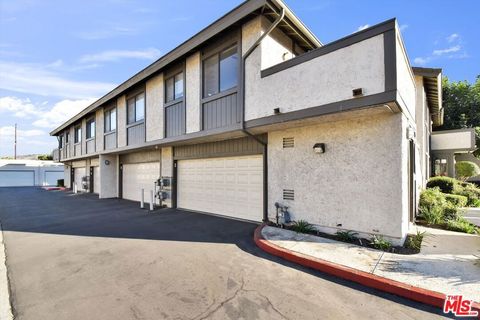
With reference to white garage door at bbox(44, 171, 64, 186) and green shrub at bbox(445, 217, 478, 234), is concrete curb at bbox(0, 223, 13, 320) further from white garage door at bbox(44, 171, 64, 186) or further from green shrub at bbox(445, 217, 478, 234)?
white garage door at bbox(44, 171, 64, 186)

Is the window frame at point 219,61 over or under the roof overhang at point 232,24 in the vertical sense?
under

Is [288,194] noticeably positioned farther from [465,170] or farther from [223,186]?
[465,170]

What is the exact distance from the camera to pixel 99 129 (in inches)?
643

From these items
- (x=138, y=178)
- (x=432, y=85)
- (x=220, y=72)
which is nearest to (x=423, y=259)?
(x=220, y=72)

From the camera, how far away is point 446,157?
1675 centimetres

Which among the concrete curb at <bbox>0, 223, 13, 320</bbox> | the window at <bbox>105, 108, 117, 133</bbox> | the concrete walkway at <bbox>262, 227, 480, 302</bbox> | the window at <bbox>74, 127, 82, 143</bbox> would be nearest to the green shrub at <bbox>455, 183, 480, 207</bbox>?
the concrete walkway at <bbox>262, 227, 480, 302</bbox>

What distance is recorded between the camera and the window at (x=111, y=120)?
14.8 metres

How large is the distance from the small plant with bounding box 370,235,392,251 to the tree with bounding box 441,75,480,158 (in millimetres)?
27367

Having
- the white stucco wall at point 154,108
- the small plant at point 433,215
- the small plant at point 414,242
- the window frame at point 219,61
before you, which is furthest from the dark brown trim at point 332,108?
the white stucco wall at point 154,108

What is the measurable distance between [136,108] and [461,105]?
3175 centimetres

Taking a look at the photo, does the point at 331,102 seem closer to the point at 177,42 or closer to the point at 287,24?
the point at 287,24

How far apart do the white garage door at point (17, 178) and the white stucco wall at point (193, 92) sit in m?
36.6

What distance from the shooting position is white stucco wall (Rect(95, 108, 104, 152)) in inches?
632

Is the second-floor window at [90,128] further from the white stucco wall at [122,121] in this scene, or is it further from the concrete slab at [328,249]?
the concrete slab at [328,249]
